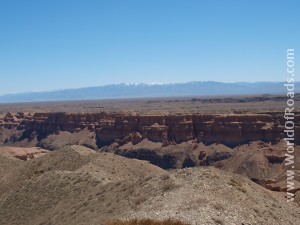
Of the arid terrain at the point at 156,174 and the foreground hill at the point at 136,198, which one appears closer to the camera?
the foreground hill at the point at 136,198

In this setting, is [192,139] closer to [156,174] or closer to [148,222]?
[156,174]

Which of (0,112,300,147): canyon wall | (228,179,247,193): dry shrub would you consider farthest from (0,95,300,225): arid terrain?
(0,112,300,147): canyon wall

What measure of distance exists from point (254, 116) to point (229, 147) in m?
7.18

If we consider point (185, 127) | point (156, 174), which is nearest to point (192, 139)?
point (185, 127)

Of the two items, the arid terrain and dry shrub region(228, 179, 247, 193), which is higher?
dry shrub region(228, 179, 247, 193)

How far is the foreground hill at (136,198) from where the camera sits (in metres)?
19.7

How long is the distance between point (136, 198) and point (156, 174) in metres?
3.28

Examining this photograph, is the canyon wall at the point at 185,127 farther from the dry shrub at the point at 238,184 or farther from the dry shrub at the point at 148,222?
the dry shrub at the point at 148,222

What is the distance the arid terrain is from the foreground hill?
0.24ft

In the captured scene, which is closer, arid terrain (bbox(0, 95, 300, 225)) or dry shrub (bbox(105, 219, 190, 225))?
dry shrub (bbox(105, 219, 190, 225))

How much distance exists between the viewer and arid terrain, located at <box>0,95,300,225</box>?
21.0 metres

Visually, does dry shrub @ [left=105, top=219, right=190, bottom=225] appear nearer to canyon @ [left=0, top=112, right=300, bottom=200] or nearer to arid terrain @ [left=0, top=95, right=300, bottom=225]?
arid terrain @ [left=0, top=95, right=300, bottom=225]

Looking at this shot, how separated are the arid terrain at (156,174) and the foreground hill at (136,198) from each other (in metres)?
0.07

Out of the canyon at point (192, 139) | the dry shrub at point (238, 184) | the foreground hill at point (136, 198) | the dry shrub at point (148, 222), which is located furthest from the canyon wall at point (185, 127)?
the dry shrub at point (148, 222)
